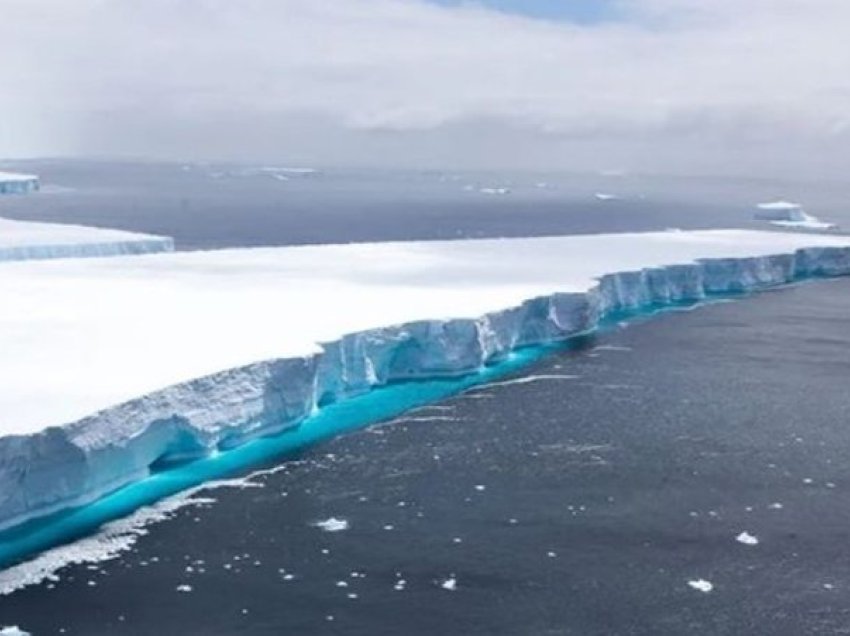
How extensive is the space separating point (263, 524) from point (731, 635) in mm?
6628

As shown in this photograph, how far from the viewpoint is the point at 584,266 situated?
35219 millimetres

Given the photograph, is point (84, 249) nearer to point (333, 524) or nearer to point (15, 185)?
point (333, 524)

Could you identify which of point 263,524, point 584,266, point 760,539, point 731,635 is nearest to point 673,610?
point 731,635

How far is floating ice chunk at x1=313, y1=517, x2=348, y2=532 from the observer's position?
1584 cm

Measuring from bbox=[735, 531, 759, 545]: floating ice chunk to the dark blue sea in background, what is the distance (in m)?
0.11

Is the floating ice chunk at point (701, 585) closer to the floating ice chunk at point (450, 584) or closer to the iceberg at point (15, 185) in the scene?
the floating ice chunk at point (450, 584)

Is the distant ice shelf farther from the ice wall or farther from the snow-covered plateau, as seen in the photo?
the snow-covered plateau

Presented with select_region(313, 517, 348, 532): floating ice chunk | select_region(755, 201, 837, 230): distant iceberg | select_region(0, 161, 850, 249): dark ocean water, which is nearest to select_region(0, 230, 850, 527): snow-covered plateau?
select_region(313, 517, 348, 532): floating ice chunk

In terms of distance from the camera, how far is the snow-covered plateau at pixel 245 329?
53.9ft

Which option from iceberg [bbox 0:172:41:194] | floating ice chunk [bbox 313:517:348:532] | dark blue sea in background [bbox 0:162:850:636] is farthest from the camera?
iceberg [bbox 0:172:41:194]

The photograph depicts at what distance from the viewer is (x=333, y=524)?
52.5ft

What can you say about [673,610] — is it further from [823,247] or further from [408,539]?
[823,247]

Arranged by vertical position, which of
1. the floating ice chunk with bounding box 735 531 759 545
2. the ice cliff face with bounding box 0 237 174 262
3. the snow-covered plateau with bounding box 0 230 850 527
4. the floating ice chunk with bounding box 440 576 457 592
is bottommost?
the floating ice chunk with bounding box 440 576 457 592

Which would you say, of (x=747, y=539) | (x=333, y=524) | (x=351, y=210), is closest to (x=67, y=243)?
(x=333, y=524)
